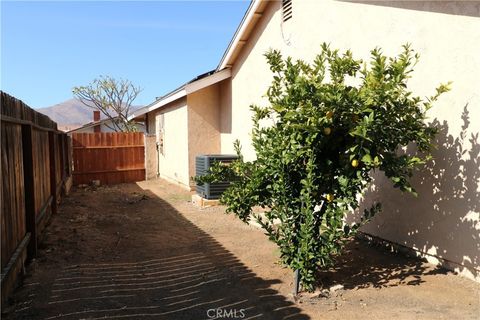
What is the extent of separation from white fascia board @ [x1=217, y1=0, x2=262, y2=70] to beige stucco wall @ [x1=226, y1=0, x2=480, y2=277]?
3.64 metres

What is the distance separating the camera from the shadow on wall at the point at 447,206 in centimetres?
454

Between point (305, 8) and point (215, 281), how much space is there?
19.3ft

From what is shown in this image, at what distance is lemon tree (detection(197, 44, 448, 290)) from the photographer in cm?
416

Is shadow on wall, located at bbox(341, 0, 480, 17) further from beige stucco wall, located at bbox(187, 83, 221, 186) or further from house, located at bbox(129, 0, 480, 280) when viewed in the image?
beige stucco wall, located at bbox(187, 83, 221, 186)

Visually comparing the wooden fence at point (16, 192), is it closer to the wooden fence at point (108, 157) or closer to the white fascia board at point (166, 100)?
the white fascia board at point (166, 100)

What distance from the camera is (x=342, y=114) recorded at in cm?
420

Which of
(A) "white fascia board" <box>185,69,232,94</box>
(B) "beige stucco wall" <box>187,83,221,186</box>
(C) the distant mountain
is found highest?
(C) the distant mountain

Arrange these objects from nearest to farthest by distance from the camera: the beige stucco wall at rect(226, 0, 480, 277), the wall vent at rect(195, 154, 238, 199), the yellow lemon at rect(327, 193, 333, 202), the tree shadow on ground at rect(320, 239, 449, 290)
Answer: the yellow lemon at rect(327, 193, 333, 202)
the beige stucco wall at rect(226, 0, 480, 277)
the tree shadow on ground at rect(320, 239, 449, 290)
the wall vent at rect(195, 154, 238, 199)

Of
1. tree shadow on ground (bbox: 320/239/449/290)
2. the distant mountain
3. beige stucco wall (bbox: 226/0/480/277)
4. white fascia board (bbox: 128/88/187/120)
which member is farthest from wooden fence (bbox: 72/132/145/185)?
the distant mountain

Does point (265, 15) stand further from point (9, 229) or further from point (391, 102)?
point (9, 229)

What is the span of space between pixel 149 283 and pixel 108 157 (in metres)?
12.7

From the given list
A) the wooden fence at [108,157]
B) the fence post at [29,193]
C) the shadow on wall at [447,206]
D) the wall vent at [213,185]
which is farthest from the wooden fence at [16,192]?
the wooden fence at [108,157]

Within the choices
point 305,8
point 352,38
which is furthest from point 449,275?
point 305,8

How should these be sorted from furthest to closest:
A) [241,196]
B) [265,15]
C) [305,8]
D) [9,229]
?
[265,15] → [305,8] → [241,196] → [9,229]
